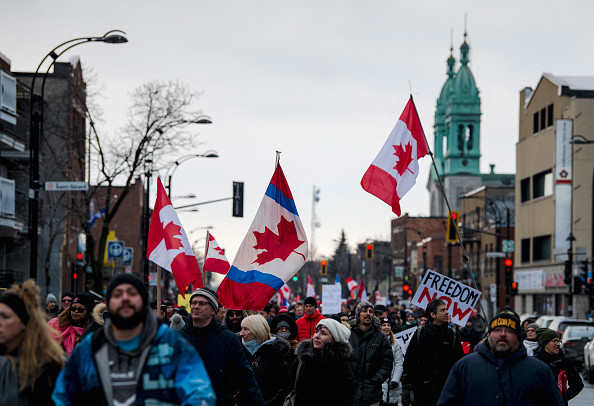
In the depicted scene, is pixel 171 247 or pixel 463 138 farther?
pixel 463 138

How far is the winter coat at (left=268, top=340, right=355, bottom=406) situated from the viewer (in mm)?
8547

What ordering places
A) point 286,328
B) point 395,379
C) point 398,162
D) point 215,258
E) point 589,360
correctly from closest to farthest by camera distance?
point 286,328 → point 395,379 → point 398,162 → point 215,258 → point 589,360

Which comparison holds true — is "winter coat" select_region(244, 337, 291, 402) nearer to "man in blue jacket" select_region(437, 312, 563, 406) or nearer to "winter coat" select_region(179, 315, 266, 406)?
"winter coat" select_region(179, 315, 266, 406)

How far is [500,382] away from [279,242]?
4.98m

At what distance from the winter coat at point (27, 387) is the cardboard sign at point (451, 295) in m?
8.59

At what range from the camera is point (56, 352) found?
5.75 metres

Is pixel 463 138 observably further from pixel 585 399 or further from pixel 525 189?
pixel 585 399

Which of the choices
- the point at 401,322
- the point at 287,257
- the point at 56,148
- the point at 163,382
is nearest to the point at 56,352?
the point at 163,382

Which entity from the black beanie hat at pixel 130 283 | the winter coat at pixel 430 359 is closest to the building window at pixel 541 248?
the winter coat at pixel 430 359

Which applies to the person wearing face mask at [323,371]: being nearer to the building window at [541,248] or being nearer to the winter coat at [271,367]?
the winter coat at [271,367]

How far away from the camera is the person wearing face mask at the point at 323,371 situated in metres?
8.55

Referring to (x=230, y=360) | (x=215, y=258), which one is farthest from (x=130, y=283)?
(x=215, y=258)

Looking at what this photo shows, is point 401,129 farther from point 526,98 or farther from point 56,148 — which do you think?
point 526,98

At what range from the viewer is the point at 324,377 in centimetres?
859
